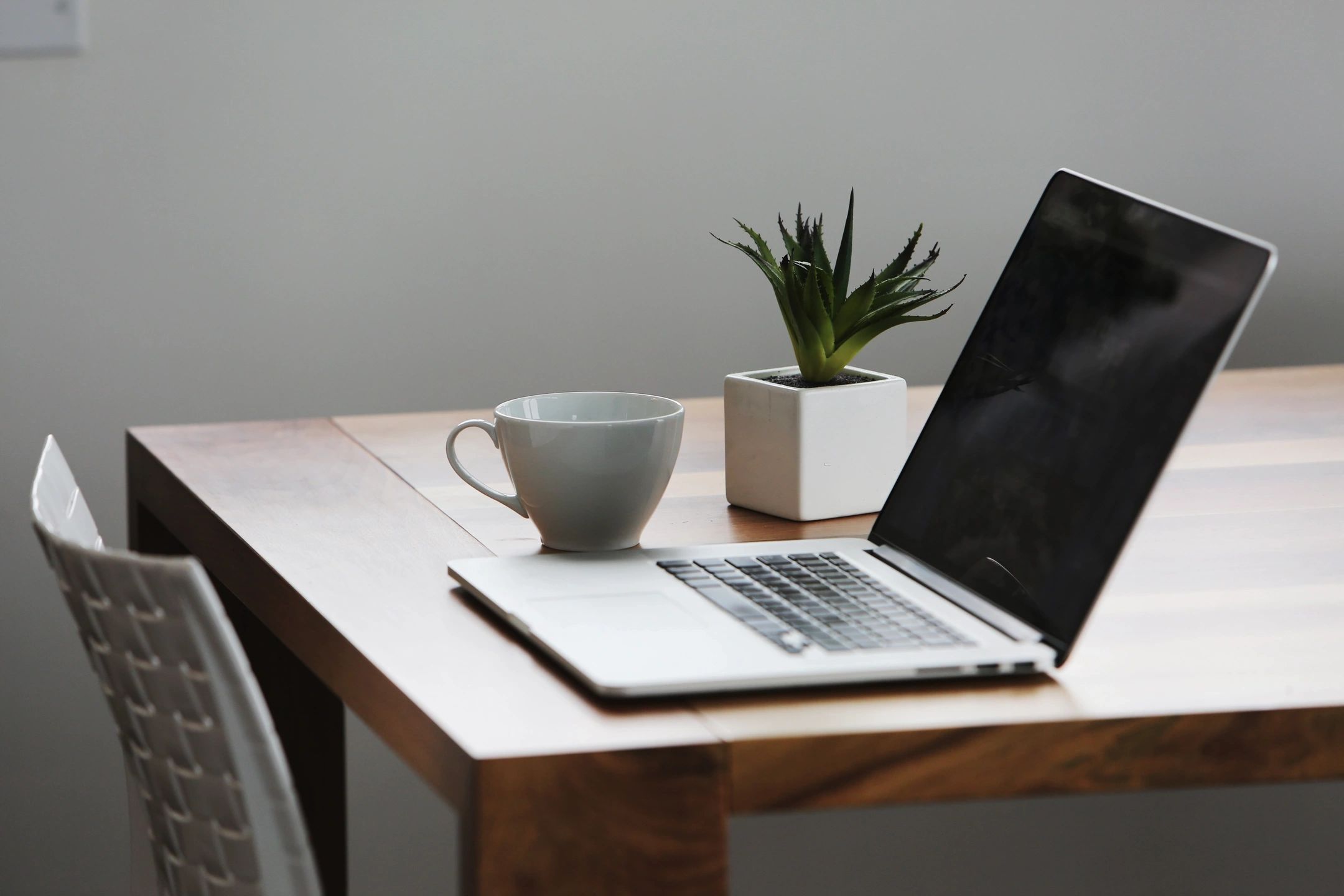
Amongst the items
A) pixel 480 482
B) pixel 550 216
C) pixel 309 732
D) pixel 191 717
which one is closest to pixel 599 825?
pixel 191 717

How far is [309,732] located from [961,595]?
761 mm

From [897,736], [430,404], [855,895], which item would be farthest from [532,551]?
[855,895]

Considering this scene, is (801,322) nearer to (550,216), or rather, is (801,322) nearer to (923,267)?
(923,267)

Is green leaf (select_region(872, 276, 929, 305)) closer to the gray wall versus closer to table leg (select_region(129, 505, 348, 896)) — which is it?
table leg (select_region(129, 505, 348, 896))

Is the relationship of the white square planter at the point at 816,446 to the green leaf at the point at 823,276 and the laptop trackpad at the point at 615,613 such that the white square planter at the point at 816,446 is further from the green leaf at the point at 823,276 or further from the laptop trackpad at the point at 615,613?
the laptop trackpad at the point at 615,613

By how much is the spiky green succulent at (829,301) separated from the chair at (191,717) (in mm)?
466

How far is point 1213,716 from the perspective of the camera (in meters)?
0.65

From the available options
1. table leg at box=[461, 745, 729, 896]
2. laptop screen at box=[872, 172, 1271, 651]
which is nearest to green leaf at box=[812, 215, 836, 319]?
laptop screen at box=[872, 172, 1271, 651]

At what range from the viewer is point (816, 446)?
101 cm

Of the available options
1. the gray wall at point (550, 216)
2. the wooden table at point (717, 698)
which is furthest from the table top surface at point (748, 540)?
the gray wall at point (550, 216)

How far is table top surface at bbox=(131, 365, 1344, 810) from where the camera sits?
64cm

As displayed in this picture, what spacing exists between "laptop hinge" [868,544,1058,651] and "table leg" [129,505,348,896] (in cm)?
64

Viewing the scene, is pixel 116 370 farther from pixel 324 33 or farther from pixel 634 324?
pixel 634 324

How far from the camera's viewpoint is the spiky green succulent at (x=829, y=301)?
39.8 inches
